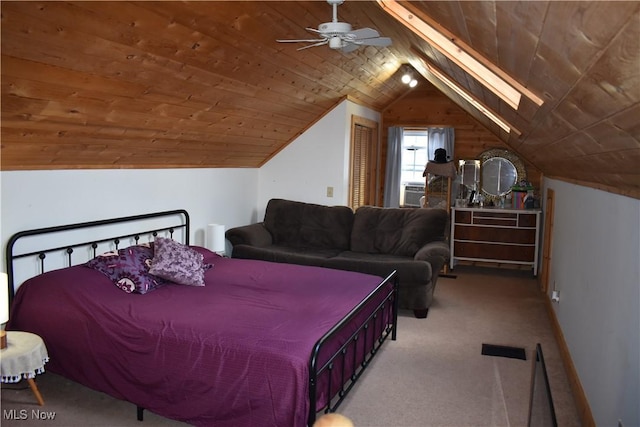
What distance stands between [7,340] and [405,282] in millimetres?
3198

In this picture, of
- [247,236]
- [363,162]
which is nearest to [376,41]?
[247,236]

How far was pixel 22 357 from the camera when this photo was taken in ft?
→ 9.16

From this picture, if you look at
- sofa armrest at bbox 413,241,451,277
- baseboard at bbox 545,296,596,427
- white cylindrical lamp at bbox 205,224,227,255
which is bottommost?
baseboard at bbox 545,296,596,427

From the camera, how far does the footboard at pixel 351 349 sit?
2705 millimetres

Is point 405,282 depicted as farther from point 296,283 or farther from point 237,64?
point 237,64

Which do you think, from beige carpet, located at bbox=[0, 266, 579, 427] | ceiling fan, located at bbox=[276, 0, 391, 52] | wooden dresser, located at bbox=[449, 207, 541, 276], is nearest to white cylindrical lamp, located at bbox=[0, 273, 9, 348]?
beige carpet, located at bbox=[0, 266, 579, 427]

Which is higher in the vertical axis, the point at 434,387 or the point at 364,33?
the point at 364,33

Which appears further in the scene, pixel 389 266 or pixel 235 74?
pixel 389 266

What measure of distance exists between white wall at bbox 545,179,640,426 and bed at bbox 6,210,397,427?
4.29 feet

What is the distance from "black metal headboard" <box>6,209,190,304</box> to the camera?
334 cm

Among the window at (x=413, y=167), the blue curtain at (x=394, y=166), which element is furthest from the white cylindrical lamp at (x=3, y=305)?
the window at (x=413, y=167)

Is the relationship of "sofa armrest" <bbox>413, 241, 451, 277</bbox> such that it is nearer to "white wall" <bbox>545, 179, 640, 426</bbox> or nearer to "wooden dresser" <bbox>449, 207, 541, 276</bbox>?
"white wall" <bbox>545, 179, 640, 426</bbox>

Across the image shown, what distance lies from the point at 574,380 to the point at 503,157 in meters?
4.40

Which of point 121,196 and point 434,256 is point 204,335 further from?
point 434,256
